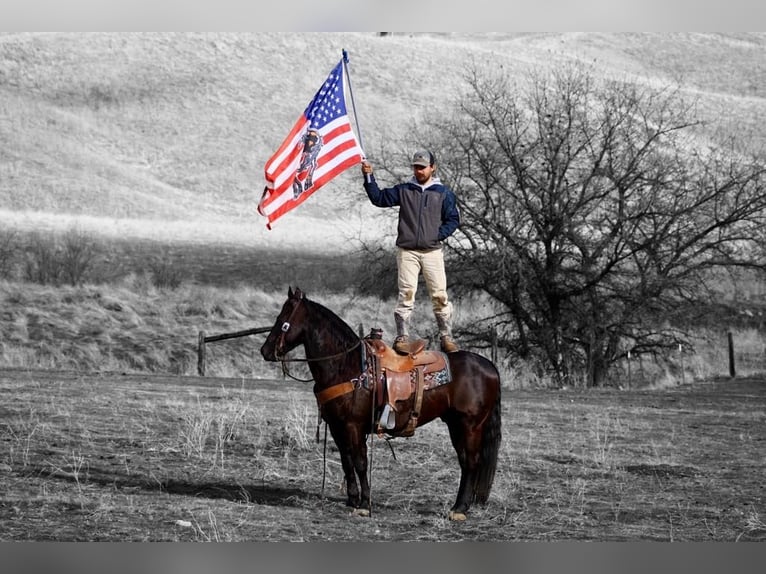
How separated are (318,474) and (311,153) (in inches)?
131

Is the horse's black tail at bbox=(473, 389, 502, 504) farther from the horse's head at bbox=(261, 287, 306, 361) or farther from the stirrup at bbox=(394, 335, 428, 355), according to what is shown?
the horse's head at bbox=(261, 287, 306, 361)

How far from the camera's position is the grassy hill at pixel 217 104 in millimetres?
44938

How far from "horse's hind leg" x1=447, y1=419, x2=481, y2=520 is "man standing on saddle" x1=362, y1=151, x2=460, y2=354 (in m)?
0.81

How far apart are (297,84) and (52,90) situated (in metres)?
10.8

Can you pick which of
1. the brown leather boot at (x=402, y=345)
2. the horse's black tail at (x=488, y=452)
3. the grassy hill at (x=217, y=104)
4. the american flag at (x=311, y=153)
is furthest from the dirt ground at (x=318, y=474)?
the grassy hill at (x=217, y=104)

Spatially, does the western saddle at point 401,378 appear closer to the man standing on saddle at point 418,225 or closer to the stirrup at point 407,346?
the stirrup at point 407,346

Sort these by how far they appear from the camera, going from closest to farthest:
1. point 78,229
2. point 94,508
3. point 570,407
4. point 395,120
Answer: point 94,508
point 570,407
point 78,229
point 395,120

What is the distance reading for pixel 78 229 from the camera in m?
39.2

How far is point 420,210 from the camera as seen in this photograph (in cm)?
970

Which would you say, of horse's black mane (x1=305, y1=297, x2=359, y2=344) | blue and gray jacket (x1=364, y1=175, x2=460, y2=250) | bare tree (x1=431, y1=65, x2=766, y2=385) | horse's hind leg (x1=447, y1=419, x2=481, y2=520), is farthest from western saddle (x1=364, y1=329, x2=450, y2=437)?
bare tree (x1=431, y1=65, x2=766, y2=385)

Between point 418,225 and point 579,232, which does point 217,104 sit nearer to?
point 579,232

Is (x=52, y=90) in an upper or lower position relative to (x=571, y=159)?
upper

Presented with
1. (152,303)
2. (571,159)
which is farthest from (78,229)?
(571,159)

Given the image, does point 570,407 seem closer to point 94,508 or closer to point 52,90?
point 94,508
